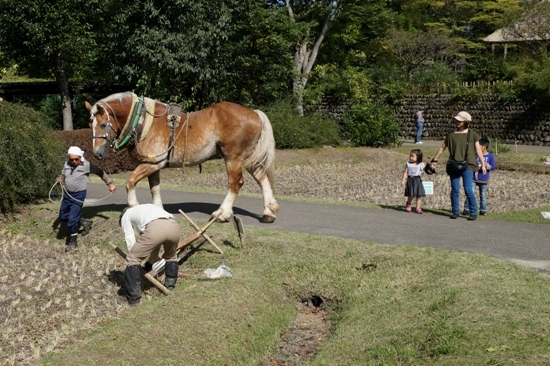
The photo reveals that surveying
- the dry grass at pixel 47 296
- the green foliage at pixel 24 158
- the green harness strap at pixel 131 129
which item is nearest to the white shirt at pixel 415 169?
the green harness strap at pixel 131 129

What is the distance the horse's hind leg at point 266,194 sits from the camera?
1234 cm

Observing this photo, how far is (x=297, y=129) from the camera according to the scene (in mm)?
28281

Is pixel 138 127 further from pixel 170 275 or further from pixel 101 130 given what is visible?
pixel 170 275

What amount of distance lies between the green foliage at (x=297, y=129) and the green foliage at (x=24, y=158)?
13360mm

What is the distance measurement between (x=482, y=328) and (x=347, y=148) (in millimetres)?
22234

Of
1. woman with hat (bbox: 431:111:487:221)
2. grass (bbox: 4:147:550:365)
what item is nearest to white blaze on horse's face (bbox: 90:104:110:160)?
grass (bbox: 4:147:550:365)

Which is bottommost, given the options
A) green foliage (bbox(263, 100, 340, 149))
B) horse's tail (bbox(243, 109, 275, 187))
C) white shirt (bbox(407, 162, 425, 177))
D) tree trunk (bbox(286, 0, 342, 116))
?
green foliage (bbox(263, 100, 340, 149))

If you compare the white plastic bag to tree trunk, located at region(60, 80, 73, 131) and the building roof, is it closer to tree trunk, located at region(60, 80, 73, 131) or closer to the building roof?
tree trunk, located at region(60, 80, 73, 131)

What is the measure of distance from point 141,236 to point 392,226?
5.29 m

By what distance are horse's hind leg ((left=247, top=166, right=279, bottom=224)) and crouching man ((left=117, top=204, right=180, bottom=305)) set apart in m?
3.49

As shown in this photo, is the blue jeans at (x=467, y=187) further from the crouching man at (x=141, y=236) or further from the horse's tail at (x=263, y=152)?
the crouching man at (x=141, y=236)

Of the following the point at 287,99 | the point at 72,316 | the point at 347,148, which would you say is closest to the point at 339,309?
the point at 72,316

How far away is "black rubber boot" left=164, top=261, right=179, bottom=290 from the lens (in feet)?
30.5

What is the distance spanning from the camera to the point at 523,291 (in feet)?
27.0
